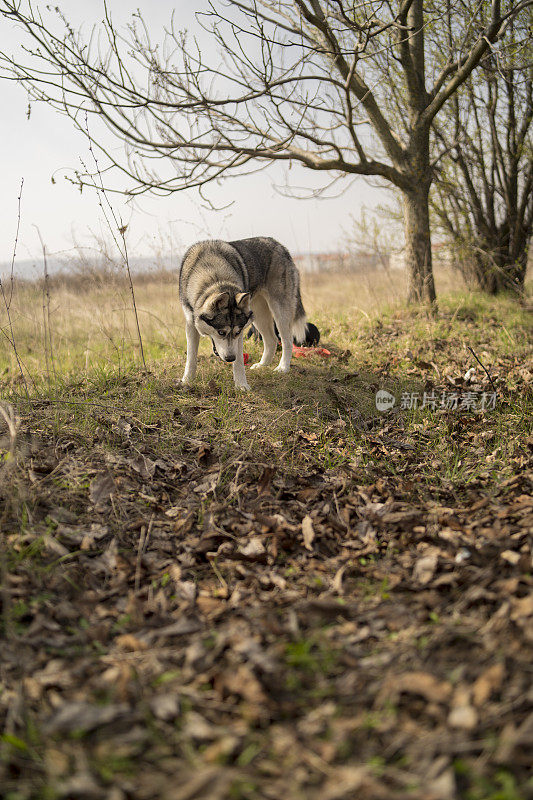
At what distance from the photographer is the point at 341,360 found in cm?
662

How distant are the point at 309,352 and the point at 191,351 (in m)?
1.98

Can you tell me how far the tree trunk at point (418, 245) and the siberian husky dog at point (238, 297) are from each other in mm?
3186

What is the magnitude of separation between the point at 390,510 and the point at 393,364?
3670 millimetres

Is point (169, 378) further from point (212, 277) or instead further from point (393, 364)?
point (393, 364)

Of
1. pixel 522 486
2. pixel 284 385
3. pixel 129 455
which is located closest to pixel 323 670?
pixel 522 486

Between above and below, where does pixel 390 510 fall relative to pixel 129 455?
below

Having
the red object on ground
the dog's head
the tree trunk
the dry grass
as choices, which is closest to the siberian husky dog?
the dog's head

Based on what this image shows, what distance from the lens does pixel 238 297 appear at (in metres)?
4.80

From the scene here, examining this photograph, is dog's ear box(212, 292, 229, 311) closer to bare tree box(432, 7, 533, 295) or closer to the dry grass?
the dry grass

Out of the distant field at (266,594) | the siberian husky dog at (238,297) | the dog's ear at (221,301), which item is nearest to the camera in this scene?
the distant field at (266,594)

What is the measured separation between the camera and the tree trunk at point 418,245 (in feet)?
27.9

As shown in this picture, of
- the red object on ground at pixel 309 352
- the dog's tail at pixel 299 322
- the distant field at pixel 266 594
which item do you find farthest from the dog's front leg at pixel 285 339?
the distant field at pixel 266 594

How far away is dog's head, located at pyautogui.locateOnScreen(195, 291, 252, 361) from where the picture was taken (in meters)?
Result: 4.88

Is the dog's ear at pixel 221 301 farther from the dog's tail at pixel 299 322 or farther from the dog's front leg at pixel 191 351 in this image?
the dog's tail at pixel 299 322
